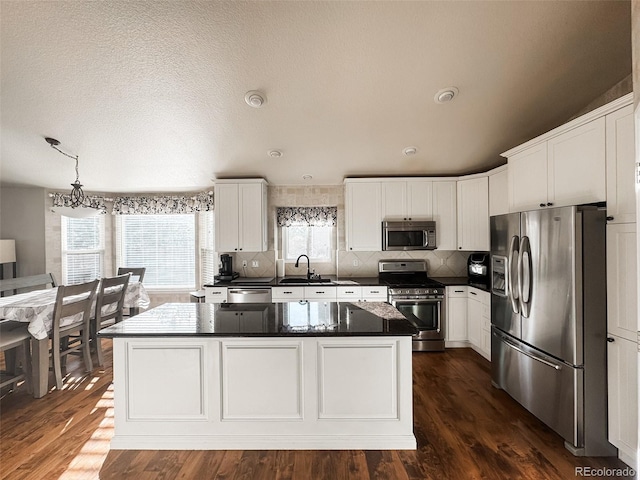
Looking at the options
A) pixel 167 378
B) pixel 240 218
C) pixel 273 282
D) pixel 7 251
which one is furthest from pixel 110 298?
pixel 7 251

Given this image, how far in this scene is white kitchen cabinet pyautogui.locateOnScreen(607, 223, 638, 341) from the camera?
1748mm

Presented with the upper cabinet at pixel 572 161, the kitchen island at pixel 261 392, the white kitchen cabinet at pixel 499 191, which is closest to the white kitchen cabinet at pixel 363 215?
the white kitchen cabinet at pixel 499 191

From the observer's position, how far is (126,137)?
3.18 meters

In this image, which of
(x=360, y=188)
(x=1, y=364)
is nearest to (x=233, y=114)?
(x=360, y=188)

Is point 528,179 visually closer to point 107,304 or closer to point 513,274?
point 513,274

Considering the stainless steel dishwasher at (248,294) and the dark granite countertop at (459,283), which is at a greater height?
the dark granite countertop at (459,283)

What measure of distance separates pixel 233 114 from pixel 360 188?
201cm

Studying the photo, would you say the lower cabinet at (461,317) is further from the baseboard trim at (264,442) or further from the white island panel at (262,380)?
the white island panel at (262,380)

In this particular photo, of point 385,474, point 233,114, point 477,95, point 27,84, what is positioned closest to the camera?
point 385,474

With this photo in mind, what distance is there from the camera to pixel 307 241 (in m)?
4.67

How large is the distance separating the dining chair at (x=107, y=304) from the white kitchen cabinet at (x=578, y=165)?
177 inches

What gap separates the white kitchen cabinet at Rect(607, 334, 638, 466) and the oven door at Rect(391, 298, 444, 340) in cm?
190

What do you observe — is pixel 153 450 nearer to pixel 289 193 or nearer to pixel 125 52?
pixel 125 52

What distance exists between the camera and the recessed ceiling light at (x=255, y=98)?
2.56 meters
